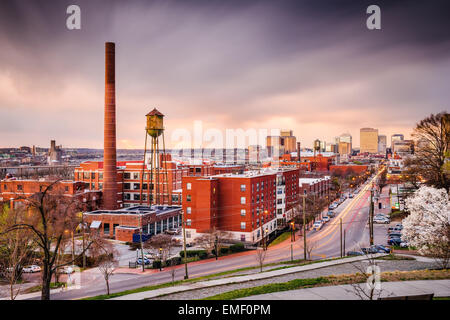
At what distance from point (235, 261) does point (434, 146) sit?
75.6 ft

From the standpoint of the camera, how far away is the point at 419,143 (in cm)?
3022

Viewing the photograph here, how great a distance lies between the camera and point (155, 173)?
181ft

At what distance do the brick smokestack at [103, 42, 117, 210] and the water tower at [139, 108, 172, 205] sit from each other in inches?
218

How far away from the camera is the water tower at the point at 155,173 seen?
51.3m

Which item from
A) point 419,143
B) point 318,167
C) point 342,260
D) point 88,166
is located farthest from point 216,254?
point 318,167

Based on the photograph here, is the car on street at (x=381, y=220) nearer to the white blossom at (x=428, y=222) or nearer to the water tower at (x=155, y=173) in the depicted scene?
the white blossom at (x=428, y=222)

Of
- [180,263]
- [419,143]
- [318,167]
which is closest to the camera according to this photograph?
[419,143]

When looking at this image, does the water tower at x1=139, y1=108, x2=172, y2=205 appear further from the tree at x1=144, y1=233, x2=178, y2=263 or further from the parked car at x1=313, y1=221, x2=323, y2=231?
the parked car at x1=313, y1=221, x2=323, y2=231

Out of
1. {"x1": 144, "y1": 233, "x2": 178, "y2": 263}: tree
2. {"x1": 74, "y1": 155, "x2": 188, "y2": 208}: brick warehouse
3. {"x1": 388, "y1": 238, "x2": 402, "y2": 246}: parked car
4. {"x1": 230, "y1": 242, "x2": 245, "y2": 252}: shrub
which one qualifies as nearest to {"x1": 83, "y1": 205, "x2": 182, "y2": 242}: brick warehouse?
{"x1": 144, "y1": 233, "x2": 178, "y2": 263}: tree

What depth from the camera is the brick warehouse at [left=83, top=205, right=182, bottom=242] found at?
1615 inches

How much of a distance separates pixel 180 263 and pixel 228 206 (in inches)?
446

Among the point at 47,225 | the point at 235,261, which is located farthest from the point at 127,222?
the point at 47,225

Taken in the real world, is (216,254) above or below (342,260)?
below

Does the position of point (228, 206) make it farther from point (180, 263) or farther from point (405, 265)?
point (405, 265)
